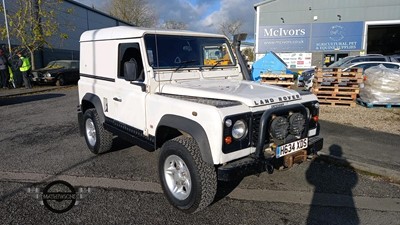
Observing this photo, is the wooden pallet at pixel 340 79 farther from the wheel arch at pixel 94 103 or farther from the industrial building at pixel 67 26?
the industrial building at pixel 67 26

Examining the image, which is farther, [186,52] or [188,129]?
[186,52]

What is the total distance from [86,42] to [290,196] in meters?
4.31

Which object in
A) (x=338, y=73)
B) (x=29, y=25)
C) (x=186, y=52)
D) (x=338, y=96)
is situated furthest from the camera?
(x=29, y=25)

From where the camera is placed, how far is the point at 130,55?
4.27 metres

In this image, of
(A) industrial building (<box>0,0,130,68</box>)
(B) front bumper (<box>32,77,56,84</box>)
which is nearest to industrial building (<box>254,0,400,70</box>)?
(A) industrial building (<box>0,0,130,68</box>)

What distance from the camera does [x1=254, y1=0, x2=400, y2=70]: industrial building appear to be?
2386 cm

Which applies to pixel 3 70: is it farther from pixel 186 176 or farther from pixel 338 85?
pixel 338 85

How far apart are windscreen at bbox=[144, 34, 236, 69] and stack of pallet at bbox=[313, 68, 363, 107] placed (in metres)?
6.09

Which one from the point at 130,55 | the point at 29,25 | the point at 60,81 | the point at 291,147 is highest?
the point at 29,25

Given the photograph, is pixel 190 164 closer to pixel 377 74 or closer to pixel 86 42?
pixel 86 42

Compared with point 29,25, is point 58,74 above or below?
below

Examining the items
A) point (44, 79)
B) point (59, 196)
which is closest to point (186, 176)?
point (59, 196)

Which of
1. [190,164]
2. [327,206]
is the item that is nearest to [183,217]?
[190,164]

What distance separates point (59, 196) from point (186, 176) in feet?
5.67
